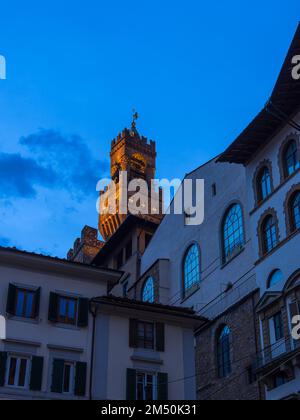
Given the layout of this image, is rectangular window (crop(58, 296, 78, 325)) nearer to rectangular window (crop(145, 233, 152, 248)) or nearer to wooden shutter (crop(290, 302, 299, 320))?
wooden shutter (crop(290, 302, 299, 320))

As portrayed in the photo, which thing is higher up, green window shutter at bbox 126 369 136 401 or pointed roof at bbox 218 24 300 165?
pointed roof at bbox 218 24 300 165

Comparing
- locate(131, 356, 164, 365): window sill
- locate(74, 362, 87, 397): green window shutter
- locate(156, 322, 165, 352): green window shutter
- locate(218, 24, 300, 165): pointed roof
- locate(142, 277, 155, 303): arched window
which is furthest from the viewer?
locate(142, 277, 155, 303): arched window

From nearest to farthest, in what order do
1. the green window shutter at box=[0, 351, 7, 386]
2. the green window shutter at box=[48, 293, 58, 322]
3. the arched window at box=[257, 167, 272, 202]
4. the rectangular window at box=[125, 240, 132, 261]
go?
1. the green window shutter at box=[0, 351, 7, 386]
2. the green window shutter at box=[48, 293, 58, 322]
3. the arched window at box=[257, 167, 272, 202]
4. the rectangular window at box=[125, 240, 132, 261]

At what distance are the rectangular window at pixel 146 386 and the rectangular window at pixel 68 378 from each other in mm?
2676

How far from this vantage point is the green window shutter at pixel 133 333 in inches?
1187

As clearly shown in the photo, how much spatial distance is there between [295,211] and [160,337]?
8091 mm

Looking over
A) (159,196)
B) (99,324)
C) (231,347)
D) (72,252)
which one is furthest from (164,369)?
(159,196)

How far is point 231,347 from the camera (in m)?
37.8

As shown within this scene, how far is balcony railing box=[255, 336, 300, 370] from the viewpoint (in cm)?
2985

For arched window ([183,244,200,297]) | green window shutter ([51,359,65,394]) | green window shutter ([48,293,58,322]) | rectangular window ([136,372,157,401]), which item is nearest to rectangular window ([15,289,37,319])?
green window shutter ([48,293,58,322])

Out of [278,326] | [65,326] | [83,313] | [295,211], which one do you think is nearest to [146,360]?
[83,313]

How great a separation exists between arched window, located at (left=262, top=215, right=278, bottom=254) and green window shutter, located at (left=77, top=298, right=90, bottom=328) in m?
8.99
